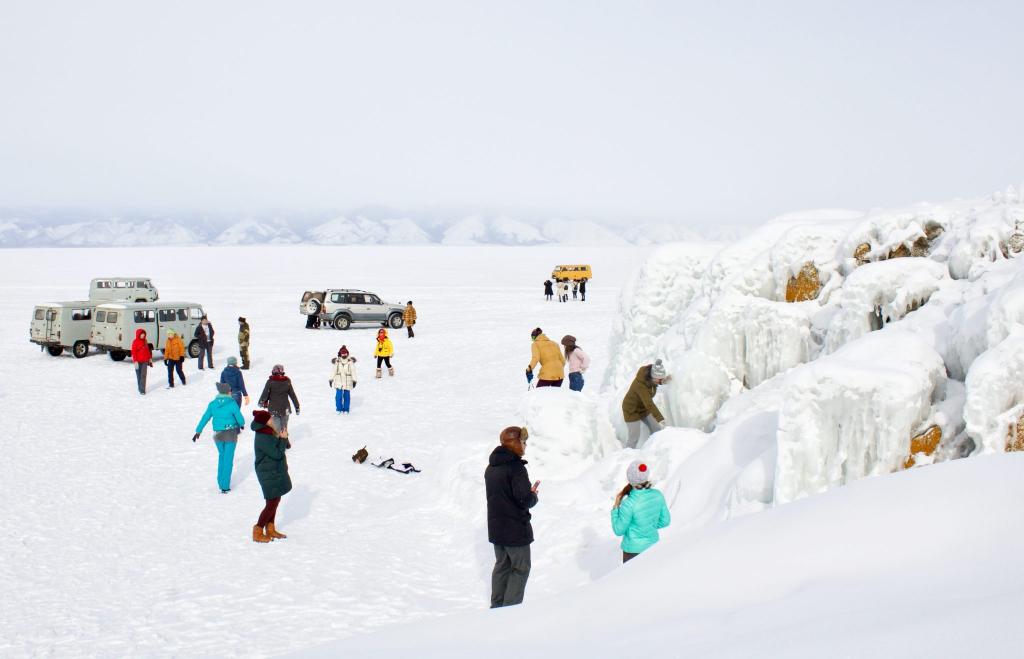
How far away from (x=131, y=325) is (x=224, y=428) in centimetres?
1277

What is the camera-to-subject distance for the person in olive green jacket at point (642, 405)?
9633 millimetres

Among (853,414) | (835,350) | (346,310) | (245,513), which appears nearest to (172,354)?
(245,513)

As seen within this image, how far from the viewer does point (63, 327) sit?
2181 cm

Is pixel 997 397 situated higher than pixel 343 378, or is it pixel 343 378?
pixel 997 397

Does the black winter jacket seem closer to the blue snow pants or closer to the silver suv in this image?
the blue snow pants

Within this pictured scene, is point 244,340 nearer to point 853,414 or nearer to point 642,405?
point 642,405

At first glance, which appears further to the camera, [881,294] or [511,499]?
[881,294]

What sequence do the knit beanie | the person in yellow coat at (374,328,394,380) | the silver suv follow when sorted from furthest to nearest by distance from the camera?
the silver suv → the person in yellow coat at (374,328,394,380) → the knit beanie

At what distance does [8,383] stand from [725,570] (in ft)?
63.6

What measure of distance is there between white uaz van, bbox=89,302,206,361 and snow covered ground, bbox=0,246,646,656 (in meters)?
0.62

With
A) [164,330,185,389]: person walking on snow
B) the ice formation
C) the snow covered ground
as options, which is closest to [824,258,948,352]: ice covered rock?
the ice formation

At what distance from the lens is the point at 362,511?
32.0 ft

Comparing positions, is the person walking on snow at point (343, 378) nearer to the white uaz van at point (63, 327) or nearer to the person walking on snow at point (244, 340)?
the person walking on snow at point (244, 340)

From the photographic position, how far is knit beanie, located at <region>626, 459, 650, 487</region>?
549cm
